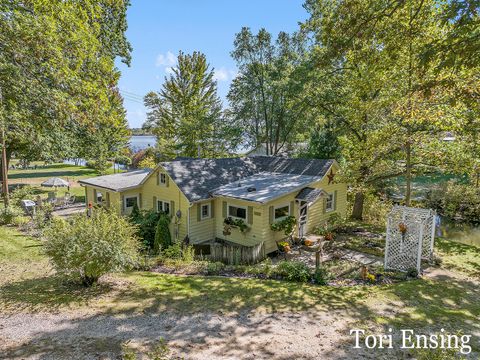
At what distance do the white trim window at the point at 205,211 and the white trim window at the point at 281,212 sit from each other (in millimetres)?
3695

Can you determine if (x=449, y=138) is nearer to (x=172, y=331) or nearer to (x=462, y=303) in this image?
(x=462, y=303)

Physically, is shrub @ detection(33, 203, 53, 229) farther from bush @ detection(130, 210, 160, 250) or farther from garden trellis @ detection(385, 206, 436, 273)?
garden trellis @ detection(385, 206, 436, 273)

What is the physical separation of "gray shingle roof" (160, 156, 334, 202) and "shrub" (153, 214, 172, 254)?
1.89 metres

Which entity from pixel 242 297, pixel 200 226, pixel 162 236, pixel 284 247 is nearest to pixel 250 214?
pixel 284 247

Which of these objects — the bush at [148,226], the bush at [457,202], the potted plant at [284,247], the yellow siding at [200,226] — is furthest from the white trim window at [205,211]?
the bush at [457,202]

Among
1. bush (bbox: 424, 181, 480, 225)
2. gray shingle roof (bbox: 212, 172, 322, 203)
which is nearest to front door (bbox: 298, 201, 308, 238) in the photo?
gray shingle roof (bbox: 212, 172, 322, 203)

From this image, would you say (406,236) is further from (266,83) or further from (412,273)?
(266,83)

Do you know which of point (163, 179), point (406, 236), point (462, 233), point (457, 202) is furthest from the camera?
point (457, 202)

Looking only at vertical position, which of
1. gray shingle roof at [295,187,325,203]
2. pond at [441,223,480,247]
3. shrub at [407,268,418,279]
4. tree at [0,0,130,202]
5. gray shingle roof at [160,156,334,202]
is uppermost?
tree at [0,0,130,202]

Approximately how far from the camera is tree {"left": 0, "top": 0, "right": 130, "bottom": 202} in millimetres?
9844

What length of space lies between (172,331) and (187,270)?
5.14 meters

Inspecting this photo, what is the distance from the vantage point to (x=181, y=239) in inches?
664

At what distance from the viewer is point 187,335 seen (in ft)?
21.7

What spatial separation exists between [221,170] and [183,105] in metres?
22.1
